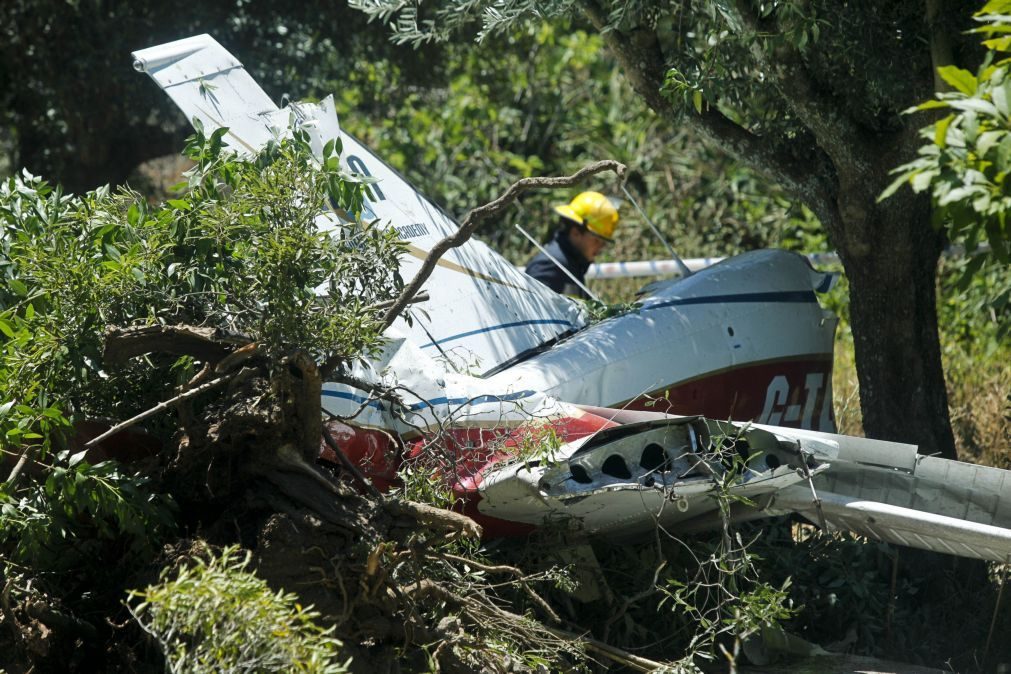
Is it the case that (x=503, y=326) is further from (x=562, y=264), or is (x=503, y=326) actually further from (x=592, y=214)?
(x=592, y=214)

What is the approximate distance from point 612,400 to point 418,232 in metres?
1.24

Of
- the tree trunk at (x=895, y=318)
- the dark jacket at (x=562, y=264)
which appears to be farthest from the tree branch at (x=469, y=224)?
the dark jacket at (x=562, y=264)

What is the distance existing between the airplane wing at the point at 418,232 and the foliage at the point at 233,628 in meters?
1.81

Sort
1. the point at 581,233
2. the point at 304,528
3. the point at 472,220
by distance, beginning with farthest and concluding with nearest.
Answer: the point at 581,233 < the point at 472,220 < the point at 304,528

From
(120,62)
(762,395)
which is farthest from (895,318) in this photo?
(120,62)

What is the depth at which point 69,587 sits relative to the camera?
13.6 feet

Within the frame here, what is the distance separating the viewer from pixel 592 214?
7.95m

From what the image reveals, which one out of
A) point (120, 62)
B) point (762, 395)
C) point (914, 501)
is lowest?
point (914, 501)

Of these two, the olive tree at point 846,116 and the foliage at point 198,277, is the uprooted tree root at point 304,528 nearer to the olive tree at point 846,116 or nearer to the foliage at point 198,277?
the foliage at point 198,277

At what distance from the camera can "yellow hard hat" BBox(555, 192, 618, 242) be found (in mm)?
7949

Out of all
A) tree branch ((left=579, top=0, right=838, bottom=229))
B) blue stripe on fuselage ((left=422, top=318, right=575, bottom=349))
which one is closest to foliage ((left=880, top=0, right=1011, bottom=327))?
blue stripe on fuselage ((left=422, top=318, right=575, bottom=349))

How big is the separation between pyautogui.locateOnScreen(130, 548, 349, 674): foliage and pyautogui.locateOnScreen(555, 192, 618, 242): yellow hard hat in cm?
505

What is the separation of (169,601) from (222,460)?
89 centimetres

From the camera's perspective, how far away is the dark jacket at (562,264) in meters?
7.63
